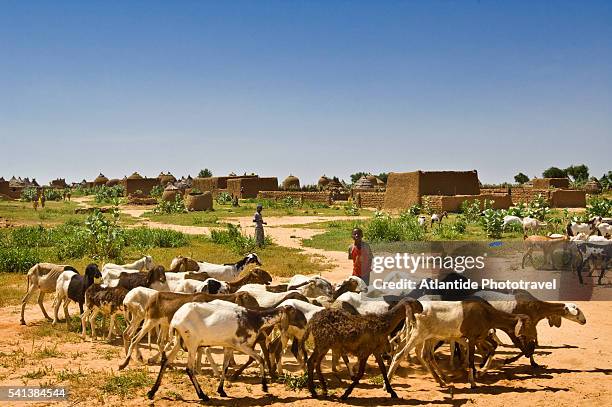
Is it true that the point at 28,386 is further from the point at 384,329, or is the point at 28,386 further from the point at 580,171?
the point at 580,171

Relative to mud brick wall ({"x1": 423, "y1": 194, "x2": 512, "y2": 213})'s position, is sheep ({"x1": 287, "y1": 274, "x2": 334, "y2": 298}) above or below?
below

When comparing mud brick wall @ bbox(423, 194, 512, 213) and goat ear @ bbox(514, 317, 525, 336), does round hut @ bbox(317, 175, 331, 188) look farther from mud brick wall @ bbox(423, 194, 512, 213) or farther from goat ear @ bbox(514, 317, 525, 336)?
goat ear @ bbox(514, 317, 525, 336)

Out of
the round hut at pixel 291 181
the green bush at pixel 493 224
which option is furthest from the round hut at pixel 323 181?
the green bush at pixel 493 224

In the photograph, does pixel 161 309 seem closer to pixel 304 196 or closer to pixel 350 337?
pixel 350 337

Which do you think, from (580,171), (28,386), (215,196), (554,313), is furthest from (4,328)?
(580,171)

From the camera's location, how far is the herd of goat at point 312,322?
685cm

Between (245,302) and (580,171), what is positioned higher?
(580,171)

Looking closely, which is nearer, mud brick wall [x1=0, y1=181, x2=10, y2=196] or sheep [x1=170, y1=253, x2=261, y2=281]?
sheep [x1=170, y1=253, x2=261, y2=281]

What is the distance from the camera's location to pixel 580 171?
84625 millimetres

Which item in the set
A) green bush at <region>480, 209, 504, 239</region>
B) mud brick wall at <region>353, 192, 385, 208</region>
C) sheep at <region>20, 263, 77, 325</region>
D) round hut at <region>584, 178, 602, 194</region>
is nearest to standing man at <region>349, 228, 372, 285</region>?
sheep at <region>20, 263, 77, 325</region>

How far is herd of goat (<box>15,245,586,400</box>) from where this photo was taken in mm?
6848

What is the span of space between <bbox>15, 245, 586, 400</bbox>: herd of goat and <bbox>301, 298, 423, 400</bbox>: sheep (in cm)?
1

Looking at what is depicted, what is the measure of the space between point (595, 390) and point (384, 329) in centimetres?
262

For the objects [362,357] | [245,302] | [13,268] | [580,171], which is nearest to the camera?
[362,357]
